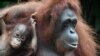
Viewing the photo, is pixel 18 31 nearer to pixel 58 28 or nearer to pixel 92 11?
pixel 58 28

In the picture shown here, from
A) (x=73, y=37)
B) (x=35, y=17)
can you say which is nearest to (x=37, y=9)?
(x=35, y=17)

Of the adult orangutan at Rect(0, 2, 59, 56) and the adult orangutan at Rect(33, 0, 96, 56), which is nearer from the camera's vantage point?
the adult orangutan at Rect(33, 0, 96, 56)

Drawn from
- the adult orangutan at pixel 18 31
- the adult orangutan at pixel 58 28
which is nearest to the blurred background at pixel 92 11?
the adult orangutan at pixel 18 31

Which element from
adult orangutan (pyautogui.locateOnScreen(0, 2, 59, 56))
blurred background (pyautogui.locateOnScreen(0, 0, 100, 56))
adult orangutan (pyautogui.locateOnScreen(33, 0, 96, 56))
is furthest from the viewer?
blurred background (pyautogui.locateOnScreen(0, 0, 100, 56))

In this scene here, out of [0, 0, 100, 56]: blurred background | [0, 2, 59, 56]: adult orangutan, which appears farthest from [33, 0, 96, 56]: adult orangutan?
[0, 0, 100, 56]: blurred background

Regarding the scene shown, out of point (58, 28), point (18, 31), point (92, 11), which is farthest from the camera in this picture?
point (92, 11)

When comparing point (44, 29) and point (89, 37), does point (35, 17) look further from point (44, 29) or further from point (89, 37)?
point (89, 37)

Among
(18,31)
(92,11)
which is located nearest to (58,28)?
(18,31)

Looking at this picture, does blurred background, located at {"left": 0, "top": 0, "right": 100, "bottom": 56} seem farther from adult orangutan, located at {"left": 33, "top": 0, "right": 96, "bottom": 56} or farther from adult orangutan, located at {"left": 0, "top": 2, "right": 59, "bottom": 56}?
adult orangutan, located at {"left": 33, "top": 0, "right": 96, "bottom": 56}

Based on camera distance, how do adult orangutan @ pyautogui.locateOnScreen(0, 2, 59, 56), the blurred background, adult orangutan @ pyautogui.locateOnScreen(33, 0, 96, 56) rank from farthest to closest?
1. the blurred background
2. adult orangutan @ pyautogui.locateOnScreen(0, 2, 59, 56)
3. adult orangutan @ pyautogui.locateOnScreen(33, 0, 96, 56)

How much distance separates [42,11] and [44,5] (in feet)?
0.14

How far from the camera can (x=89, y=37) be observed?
419cm

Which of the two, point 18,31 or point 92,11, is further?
point 92,11

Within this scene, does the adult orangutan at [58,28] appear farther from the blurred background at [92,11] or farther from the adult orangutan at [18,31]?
the blurred background at [92,11]
